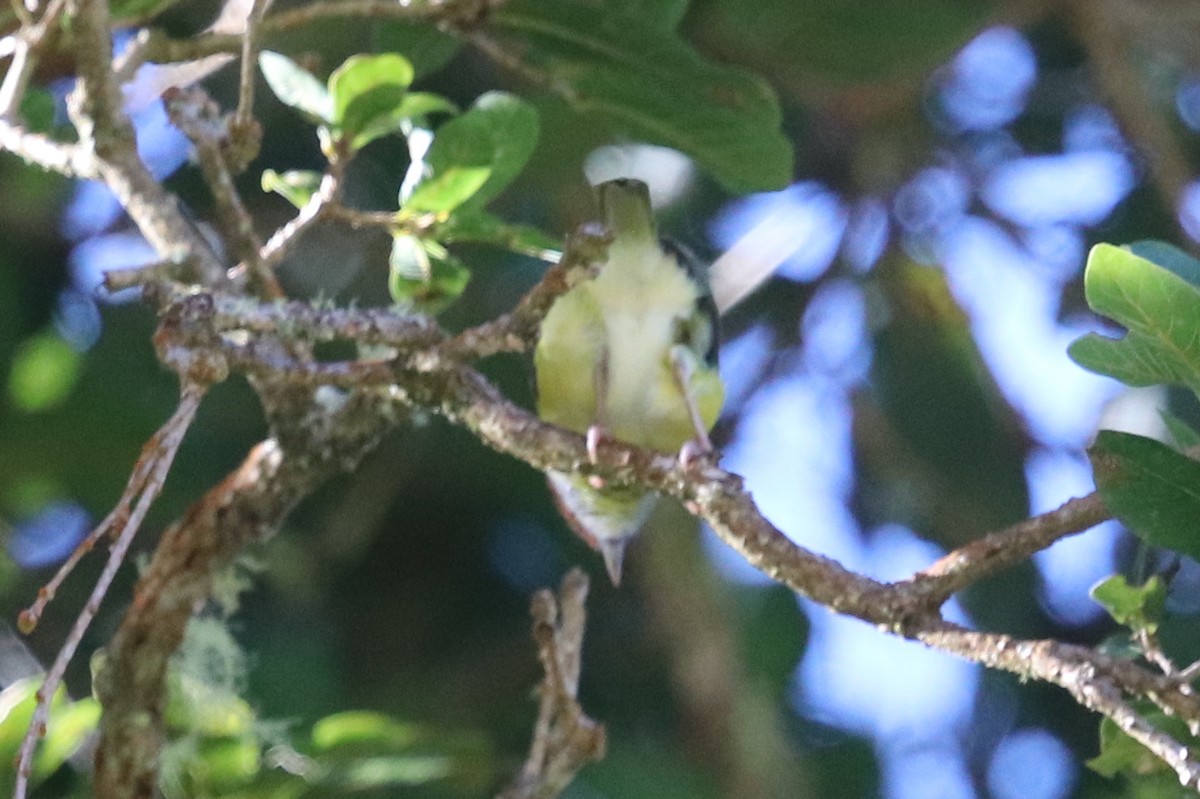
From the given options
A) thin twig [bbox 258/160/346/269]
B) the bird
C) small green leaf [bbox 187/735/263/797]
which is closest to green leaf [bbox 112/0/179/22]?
thin twig [bbox 258/160/346/269]

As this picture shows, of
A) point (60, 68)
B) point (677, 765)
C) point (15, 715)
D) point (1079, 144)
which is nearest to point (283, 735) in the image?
point (15, 715)

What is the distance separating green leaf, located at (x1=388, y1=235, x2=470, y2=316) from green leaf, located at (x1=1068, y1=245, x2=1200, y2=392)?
1.01m

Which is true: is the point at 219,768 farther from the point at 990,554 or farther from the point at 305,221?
the point at 990,554

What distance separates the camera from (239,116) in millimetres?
2094

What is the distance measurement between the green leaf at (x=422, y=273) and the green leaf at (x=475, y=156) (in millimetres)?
77

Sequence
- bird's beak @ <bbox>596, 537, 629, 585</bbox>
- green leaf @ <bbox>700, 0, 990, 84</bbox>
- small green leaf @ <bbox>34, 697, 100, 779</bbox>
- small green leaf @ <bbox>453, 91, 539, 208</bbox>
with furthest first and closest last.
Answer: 1. green leaf @ <bbox>700, 0, 990, 84</bbox>
2. bird's beak @ <bbox>596, 537, 629, 585</bbox>
3. small green leaf @ <bbox>34, 697, 100, 779</bbox>
4. small green leaf @ <bbox>453, 91, 539, 208</bbox>

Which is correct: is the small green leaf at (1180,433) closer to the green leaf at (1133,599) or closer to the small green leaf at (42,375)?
the green leaf at (1133,599)

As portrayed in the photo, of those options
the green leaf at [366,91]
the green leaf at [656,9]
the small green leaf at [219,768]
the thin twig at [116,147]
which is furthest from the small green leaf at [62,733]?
the green leaf at [656,9]

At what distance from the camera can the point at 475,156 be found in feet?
7.50

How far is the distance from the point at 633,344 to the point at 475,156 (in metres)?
0.52

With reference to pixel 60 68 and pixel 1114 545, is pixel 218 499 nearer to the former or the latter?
pixel 60 68

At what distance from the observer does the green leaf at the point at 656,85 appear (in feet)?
8.37

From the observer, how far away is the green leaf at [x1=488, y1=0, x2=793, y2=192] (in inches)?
100

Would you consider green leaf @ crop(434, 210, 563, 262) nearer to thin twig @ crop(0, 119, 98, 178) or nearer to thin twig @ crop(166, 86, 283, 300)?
thin twig @ crop(166, 86, 283, 300)
